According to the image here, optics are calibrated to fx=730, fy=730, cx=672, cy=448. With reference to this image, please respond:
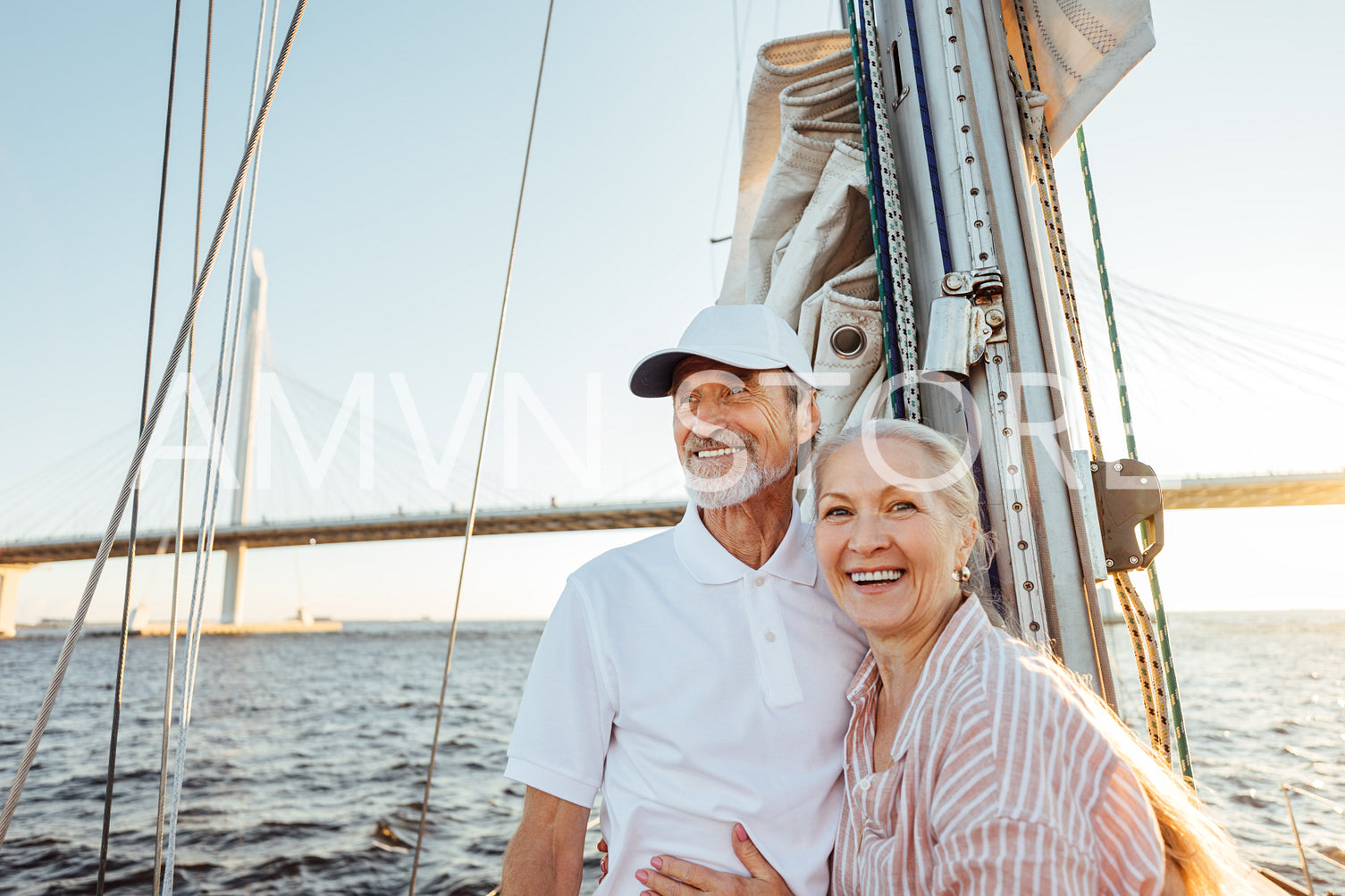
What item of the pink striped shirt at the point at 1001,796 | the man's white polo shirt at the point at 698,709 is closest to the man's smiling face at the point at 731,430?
the man's white polo shirt at the point at 698,709

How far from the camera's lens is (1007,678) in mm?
743

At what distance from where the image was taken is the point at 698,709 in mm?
1048

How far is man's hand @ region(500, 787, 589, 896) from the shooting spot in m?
1.02

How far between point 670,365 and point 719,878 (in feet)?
2.66

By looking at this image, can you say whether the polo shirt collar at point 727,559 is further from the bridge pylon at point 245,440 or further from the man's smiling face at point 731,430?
the bridge pylon at point 245,440

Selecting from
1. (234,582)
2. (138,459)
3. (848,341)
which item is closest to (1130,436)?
(848,341)

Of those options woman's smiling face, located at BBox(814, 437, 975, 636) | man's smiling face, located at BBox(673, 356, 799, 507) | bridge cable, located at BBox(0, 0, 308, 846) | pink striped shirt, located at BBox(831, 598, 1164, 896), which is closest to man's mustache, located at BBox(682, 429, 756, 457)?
man's smiling face, located at BBox(673, 356, 799, 507)

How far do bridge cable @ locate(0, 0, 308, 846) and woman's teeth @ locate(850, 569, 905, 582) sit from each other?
3.06 ft

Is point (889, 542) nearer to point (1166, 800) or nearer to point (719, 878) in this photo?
point (1166, 800)

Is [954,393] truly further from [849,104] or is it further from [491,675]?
[491,675]

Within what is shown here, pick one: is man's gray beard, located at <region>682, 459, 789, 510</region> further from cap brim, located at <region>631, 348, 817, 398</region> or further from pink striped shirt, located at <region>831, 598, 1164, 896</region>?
pink striped shirt, located at <region>831, 598, 1164, 896</region>

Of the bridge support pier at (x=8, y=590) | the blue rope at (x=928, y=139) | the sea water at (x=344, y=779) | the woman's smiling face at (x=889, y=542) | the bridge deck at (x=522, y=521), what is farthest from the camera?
the bridge support pier at (x=8, y=590)

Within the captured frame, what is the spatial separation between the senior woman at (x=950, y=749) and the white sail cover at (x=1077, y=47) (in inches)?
35.2

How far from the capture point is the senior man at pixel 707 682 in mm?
1007
